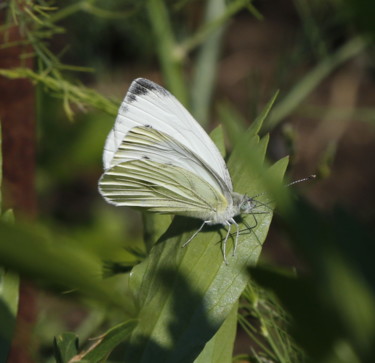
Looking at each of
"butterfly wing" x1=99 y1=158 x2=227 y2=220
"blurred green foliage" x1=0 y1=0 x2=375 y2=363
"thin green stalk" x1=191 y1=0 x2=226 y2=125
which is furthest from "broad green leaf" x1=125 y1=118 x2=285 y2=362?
"thin green stalk" x1=191 y1=0 x2=226 y2=125

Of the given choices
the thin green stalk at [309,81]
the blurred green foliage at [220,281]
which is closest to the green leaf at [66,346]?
the blurred green foliage at [220,281]

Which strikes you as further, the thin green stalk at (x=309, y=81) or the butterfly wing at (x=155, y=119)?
the thin green stalk at (x=309, y=81)

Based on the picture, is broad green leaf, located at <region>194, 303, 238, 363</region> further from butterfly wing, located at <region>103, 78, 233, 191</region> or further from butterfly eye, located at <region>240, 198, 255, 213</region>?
butterfly wing, located at <region>103, 78, 233, 191</region>

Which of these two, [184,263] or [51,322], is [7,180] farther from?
[51,322]

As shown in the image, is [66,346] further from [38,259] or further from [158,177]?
[158,177]

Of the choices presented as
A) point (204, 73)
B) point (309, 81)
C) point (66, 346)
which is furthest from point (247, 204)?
point (204, 73)

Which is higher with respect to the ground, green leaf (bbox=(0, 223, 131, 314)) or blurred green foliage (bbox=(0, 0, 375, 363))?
green leaf (bbox=(0, 223, 131, 314))

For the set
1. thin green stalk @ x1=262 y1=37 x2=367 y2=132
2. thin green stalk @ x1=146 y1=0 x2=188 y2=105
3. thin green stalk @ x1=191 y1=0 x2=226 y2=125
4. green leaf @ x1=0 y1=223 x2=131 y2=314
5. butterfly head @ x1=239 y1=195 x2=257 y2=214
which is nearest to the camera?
green leaf @ x1=0 y1=223 x2=131 y2=314

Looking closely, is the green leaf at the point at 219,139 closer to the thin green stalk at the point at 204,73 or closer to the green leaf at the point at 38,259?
the green leaf at the point at 38,259

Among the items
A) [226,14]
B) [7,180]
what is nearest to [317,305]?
[7,180]
